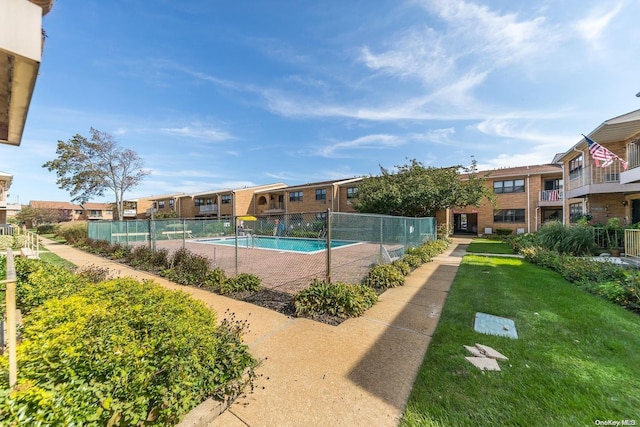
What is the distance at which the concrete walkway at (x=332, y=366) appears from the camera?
2.37 meters

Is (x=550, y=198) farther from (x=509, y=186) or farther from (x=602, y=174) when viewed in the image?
(x=602, y=174)

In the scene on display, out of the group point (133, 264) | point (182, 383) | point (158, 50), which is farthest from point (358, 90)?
point (182, 383)

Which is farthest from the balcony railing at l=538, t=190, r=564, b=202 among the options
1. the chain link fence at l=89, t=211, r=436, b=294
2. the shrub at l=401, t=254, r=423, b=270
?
the shrub at l=401, t=254, r=423, b=270

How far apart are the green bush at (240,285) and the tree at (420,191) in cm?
1390

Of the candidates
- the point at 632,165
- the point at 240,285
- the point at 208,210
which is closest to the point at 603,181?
the point at 632,165

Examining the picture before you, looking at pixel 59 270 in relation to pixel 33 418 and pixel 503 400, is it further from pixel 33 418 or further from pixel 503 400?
pixel 503 400

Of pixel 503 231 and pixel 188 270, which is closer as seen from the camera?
pixel 188 270

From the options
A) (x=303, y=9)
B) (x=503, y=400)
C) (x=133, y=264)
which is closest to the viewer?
(x=503, y=400)

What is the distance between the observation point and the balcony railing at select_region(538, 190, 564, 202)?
21.2 metres

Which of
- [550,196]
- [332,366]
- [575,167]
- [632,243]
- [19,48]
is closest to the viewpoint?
[19,48]

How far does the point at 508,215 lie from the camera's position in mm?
23688

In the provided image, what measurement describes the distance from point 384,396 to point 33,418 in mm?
2694

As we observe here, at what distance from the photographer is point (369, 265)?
8.10 metres

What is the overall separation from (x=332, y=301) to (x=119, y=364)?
362 centimetres
